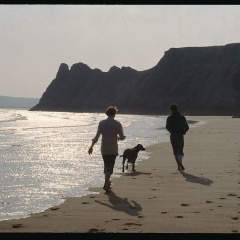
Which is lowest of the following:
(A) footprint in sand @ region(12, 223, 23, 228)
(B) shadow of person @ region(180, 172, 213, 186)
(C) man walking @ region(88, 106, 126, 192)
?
(A) footprint in sand @ region(12, 223, 23, 228)

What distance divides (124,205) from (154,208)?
2.04 ft

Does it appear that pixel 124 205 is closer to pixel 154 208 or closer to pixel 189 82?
pixel 154 208

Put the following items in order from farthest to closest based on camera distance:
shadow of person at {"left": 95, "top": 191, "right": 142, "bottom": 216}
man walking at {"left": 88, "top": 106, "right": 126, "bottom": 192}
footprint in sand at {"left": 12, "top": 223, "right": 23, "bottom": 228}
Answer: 1. man walking at {"left": 88, "top": 106, "right": 126, "bottom": 192}
2. shadow of person at {"left": 95, "top": 191, "right": 142, "bottom": 216}
3. footprint in sand at {"left": 12, "top": 223, "right": 23, "bottom": 228}

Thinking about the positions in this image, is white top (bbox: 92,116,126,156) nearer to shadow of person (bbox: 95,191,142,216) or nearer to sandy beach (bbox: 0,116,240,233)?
sandy beach (bbox: 0,116,240,233)

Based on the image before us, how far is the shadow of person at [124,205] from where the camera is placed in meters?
7.12

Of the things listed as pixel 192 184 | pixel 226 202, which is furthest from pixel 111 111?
pixel 226 202

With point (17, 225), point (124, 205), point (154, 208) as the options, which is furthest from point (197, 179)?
point (17, 225)

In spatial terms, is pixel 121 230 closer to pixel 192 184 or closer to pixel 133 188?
pixel 133 188

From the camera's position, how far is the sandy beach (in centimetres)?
598

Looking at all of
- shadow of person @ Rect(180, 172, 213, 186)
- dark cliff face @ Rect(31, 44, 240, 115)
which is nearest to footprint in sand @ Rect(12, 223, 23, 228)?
shadow of person @ Rect(180, 172, 213, 186)

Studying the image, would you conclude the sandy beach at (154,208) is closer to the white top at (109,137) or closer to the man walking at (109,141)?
the man walking at (109,141)

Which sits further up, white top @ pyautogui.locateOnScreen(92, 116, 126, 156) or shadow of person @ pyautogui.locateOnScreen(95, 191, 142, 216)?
white top @ pyautogui.locateOnScreen(92, 116, 126, 156)

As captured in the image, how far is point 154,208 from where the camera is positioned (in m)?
7.33

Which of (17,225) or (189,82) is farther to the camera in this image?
(189,82)
